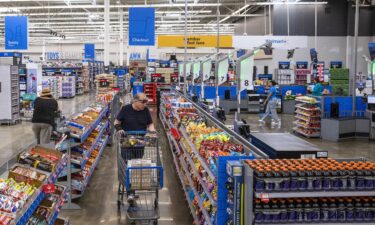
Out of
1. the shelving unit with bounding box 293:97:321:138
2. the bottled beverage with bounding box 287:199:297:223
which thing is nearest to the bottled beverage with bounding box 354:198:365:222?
the bottled beverage with bounding box 287:199:297:223

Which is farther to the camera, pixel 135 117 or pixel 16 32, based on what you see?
pixel 16 32

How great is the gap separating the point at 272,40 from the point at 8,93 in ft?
38.6

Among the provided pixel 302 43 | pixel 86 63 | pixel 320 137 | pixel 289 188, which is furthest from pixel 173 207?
pixel 86 63

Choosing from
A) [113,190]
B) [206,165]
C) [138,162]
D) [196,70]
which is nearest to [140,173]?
[138,162]

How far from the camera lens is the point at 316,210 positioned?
350 centimetres

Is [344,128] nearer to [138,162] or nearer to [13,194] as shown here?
[138,162]

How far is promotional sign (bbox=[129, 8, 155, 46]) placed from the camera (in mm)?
16281

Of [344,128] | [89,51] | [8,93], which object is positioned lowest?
[344,128]

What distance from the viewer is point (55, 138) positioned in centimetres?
659

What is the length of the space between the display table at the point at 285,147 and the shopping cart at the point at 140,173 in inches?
A: 57.6

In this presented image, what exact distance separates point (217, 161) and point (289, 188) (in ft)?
2.36

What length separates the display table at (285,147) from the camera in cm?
416

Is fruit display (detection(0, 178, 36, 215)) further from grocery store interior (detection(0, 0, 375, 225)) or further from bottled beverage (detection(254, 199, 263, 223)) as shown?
bottled beverage (detection(254, 199, 263, 223))

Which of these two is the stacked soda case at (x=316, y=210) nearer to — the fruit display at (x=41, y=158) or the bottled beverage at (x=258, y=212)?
the bottled beverage at (x=258, y=212)
